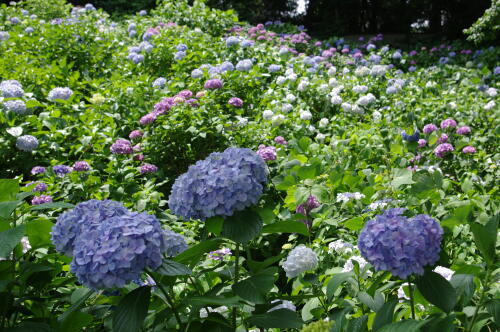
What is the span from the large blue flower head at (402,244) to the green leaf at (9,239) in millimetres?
801

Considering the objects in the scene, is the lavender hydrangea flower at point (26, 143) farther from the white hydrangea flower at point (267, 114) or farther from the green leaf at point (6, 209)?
the green leaf at point (6, 209)

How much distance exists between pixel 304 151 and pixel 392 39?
10246 millimetres

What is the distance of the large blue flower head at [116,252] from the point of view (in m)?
0.95

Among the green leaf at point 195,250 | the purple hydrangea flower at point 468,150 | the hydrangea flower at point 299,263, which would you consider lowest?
the hydrangea flower at point 299,263

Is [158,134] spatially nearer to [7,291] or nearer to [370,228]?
[7,291]

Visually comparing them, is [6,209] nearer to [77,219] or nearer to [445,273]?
[77,219]

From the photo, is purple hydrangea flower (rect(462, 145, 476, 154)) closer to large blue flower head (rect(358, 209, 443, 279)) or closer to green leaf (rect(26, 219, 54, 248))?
large blue flower head (rect(358, 209, 443, 279))

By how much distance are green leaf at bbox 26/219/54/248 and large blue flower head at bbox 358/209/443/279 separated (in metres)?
0.84

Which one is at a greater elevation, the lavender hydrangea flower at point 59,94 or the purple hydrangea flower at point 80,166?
the lavender hydrangea flower at point 59,94

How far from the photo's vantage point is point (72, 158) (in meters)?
3.60

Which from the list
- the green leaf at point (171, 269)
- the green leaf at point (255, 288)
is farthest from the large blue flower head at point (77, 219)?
the green leaf at point (255, 288)

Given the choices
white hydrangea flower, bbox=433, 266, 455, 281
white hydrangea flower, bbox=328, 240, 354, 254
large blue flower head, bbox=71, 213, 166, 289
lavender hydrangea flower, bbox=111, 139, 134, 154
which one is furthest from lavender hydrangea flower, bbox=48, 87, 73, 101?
white hydrangea flower, bbox=433, 266, 455, 281

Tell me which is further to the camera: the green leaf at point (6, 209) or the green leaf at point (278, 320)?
the green leaf at point (6, 209)

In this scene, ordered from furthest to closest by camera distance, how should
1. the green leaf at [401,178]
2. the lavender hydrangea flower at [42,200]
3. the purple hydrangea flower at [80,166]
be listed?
the purple hydrangea flower at [80,166] → the lavender hydrangea flower at [42,200] → the green leaf at [401,178]
